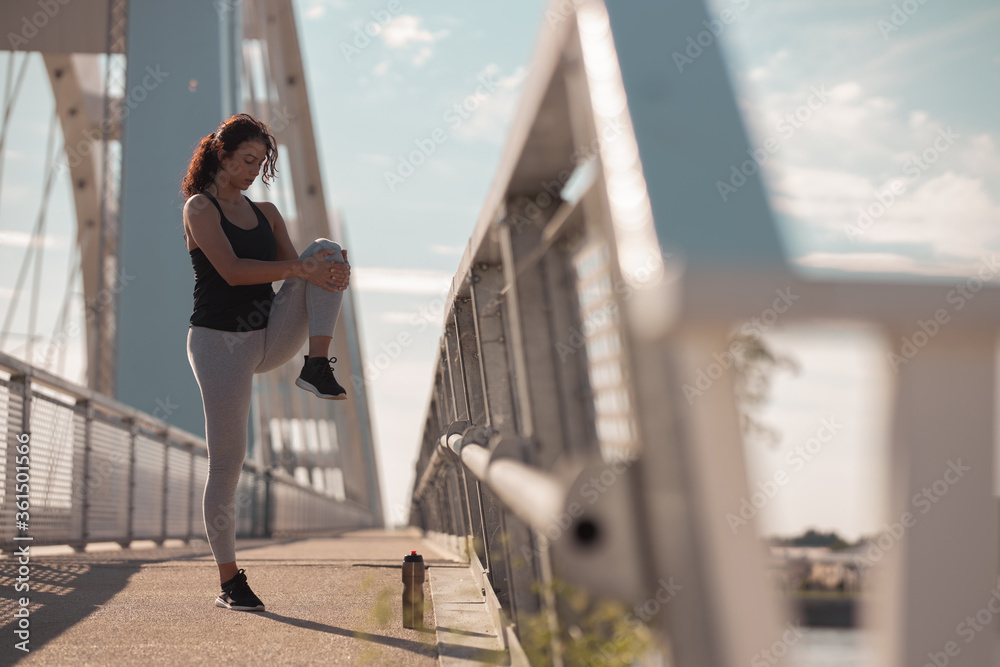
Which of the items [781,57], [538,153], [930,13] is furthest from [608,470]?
[930,13]

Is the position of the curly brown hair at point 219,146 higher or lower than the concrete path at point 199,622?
higher

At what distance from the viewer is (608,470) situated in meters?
1.02

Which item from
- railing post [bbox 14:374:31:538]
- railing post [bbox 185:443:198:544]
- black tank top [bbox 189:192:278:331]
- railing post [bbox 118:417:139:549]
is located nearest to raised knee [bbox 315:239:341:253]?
black tank top [bbox 189:192:278:331]

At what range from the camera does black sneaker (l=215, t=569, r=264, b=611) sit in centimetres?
285

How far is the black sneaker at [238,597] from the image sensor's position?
2.85 metres

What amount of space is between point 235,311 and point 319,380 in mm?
353

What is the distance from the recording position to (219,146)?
9.71 feet

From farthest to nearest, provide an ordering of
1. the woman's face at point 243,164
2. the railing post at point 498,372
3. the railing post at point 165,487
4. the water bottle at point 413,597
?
the railing post at point 165,487 < the woman's face at point 243,164 < the water bottle at point 413,597 < the railing post at point 498,372

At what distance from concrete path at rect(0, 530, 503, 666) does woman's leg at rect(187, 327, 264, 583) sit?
0.81 ft

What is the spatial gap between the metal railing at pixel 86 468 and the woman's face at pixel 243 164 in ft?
7.56

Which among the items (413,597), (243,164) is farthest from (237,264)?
(413,597)

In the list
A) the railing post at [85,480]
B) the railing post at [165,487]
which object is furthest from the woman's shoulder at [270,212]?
the railing post at [165,487]

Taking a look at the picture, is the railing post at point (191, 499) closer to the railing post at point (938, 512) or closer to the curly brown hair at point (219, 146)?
the curly brown hair at point (219, 146)

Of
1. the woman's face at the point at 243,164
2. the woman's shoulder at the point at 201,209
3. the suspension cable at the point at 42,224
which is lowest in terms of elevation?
the woman's shoulder at the point at 201,209
